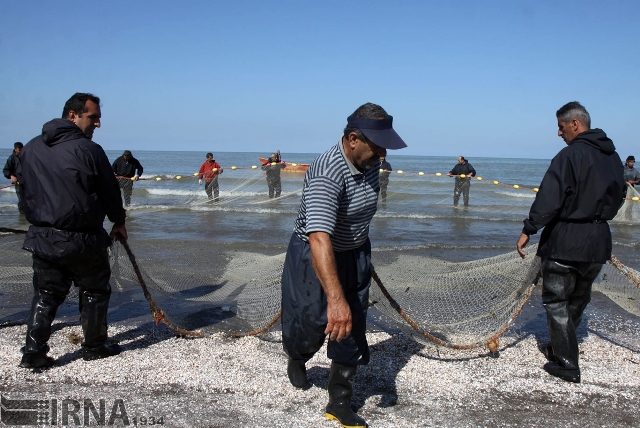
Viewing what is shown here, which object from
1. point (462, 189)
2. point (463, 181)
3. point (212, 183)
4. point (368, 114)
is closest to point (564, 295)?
point (368, 114)

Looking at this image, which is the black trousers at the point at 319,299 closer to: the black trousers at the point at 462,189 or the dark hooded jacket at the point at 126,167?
the dark hooded jacket at the point at 126,167

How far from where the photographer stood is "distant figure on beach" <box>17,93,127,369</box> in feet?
11.0

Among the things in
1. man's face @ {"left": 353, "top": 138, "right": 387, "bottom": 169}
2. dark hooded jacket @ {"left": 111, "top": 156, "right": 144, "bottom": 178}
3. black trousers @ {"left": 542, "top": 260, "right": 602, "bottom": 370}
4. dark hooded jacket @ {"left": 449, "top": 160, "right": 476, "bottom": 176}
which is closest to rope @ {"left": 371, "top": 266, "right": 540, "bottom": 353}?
black trousers @ {"left": 542, "top": 260, "right": 602, "bottom": 370}

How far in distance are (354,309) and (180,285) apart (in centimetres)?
346

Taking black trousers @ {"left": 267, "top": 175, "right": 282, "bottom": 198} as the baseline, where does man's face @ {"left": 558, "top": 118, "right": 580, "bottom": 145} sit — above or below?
above

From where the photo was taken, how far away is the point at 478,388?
351 centimetres

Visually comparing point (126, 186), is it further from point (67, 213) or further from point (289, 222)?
point (67, 213)

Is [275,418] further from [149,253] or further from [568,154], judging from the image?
[149,253]

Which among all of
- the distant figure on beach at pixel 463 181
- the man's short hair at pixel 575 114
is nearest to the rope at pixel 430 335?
the man's short hair at pixel 575 114

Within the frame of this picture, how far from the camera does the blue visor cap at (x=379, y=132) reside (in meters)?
2.66

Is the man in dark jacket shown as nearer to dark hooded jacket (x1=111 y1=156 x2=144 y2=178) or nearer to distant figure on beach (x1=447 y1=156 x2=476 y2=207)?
dark hooded jacket (x1=111 y1=156 x2=144 y2=178)

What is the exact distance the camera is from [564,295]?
3.68 m

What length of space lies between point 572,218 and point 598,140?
1.81 feet

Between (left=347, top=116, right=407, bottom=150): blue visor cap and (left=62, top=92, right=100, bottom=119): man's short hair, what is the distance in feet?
6.42
